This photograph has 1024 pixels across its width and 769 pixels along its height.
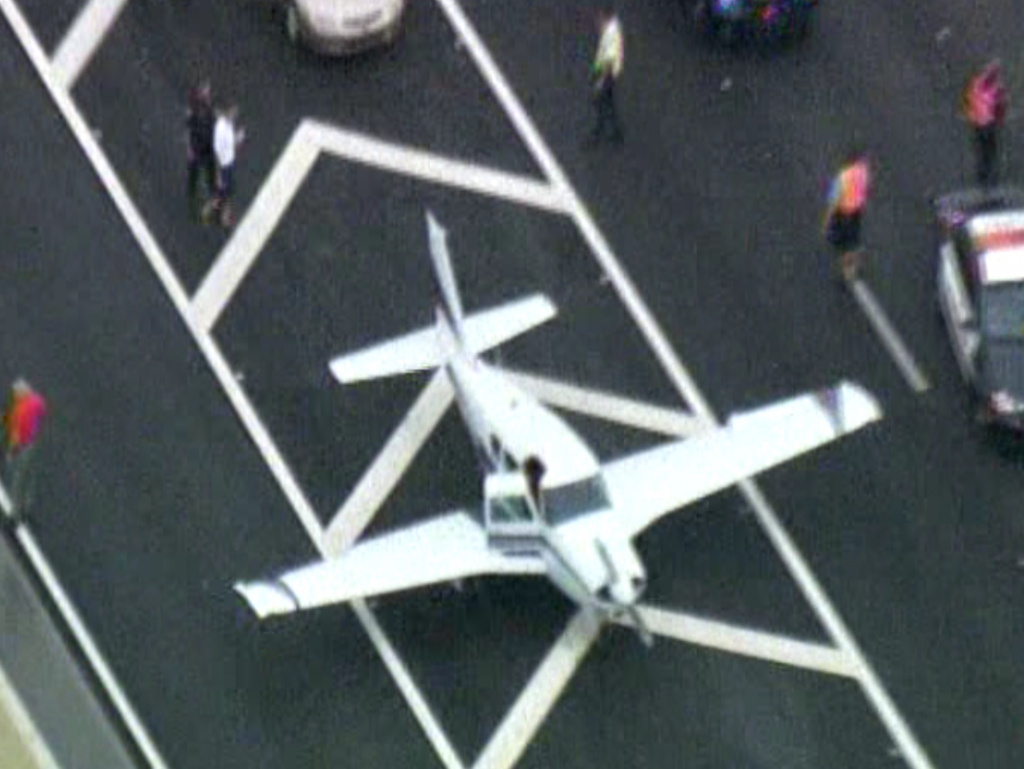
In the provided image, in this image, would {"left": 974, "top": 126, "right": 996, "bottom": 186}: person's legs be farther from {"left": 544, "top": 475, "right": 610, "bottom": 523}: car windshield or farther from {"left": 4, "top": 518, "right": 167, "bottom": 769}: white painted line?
{"left": 4, "top": 518, "right": 167, "bottom": 769}: white painted line

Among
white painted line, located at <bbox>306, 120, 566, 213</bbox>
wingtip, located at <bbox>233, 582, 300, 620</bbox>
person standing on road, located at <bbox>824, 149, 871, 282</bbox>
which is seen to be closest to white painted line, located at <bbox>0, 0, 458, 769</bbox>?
wingtip, located at <bbox>233, 582, 300, 620</bbox>

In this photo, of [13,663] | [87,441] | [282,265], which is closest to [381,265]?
[282,265]

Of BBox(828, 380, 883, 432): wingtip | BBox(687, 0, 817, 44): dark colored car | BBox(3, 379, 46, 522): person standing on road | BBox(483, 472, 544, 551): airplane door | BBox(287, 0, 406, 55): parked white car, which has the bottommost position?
BBox(828, 380, 883, 432): wingtip

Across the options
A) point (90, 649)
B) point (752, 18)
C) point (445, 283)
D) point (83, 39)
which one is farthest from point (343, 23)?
point (90, 649)

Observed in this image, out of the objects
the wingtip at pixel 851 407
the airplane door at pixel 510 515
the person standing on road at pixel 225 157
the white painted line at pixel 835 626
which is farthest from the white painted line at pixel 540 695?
the person standing on road at pixel 225 157

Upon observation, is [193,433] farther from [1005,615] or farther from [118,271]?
[1005,615]

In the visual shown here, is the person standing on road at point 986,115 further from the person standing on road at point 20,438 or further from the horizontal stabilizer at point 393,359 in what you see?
the person standing on road at point 20,438

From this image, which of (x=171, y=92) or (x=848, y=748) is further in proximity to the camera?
(x=171, y=92)

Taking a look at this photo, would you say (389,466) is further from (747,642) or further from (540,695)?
(747,642)
